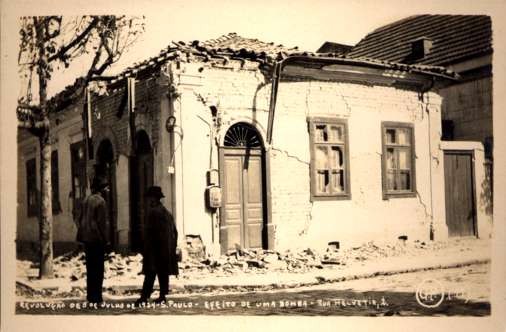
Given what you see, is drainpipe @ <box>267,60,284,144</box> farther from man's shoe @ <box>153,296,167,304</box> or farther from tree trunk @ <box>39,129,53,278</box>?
tree trunk @ <box>39,129,53,278</box>

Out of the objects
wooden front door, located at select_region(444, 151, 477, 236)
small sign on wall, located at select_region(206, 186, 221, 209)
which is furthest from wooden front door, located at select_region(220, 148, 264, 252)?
wooden front door, located at select_region(444, 151, 477, 236)

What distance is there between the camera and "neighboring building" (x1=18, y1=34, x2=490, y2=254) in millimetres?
7711

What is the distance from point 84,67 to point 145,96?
78 centimetres

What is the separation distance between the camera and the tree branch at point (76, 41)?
7.88 m

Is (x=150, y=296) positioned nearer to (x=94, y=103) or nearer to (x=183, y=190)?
(x=183, y=190)

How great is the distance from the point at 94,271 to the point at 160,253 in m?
0.77

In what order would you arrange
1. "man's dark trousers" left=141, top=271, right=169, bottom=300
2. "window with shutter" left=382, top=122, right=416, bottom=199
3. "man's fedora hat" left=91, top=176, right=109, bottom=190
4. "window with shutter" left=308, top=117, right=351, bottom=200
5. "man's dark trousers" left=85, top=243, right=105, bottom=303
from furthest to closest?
1. "window with shutter" left=382, top=122, right=416, bottom=199
2. "window with shutter" left=308, top=117, right=351, bottom=200
3. "man's fedora hat" left=91, top=176, right=109, bottom=190
4. "man's dark trousers" left=85, top=243, right=105, bottom=303
5. "man's dark trousers" left=141, top=271, right=169, bottom=300

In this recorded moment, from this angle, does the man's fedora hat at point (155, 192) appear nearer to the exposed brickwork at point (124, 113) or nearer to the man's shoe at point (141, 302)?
the exposed brickwork at point (124, 113)

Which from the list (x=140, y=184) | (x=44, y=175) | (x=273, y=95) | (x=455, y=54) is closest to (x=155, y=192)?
(x=140, y=184)

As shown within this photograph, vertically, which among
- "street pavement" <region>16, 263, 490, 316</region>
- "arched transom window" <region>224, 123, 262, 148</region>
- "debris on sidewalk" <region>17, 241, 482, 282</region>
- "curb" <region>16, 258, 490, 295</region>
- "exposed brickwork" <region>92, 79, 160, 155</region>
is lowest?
"street pavement" <region>16, 263, 490, 316</region>

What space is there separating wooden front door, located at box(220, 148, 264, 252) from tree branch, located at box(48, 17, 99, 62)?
202 cm

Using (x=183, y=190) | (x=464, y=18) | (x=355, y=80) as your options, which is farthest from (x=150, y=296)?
(x=464, y=18)

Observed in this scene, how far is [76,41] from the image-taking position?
25.9 feet

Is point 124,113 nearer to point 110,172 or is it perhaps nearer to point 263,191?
point 110,172
